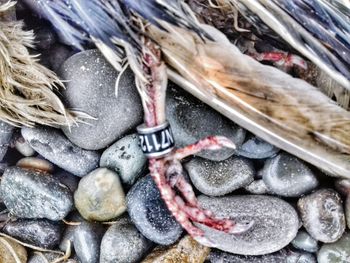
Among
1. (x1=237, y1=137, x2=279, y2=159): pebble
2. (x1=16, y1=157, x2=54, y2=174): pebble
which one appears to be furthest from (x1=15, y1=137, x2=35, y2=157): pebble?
(x1=237, y1=137, x2=279, y2=159): pebble

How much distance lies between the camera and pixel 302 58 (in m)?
1.63

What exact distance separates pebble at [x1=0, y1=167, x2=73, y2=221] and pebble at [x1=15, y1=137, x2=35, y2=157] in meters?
0.07

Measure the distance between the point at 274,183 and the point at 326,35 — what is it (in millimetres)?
417

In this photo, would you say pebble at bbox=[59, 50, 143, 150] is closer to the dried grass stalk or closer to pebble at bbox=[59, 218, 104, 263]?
the dried grass stalk

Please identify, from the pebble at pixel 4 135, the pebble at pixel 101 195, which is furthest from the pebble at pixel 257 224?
the pebble at pixel 4 135

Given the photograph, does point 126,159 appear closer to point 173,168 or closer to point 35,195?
point 173,168

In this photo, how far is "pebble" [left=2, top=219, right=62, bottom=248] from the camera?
5.74ft

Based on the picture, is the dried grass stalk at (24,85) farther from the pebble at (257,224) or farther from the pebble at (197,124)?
A: the pebble at (257,224)

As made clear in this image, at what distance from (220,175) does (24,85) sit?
587mm

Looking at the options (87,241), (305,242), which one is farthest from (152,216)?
(305,242)

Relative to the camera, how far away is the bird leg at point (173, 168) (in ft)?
5.07

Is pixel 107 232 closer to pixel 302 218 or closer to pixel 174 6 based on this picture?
pixel 302 218

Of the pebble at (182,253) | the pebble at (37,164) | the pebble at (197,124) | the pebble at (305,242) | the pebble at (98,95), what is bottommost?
the pebble at (305,242)

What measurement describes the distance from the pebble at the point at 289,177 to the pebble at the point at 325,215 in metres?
0.04
